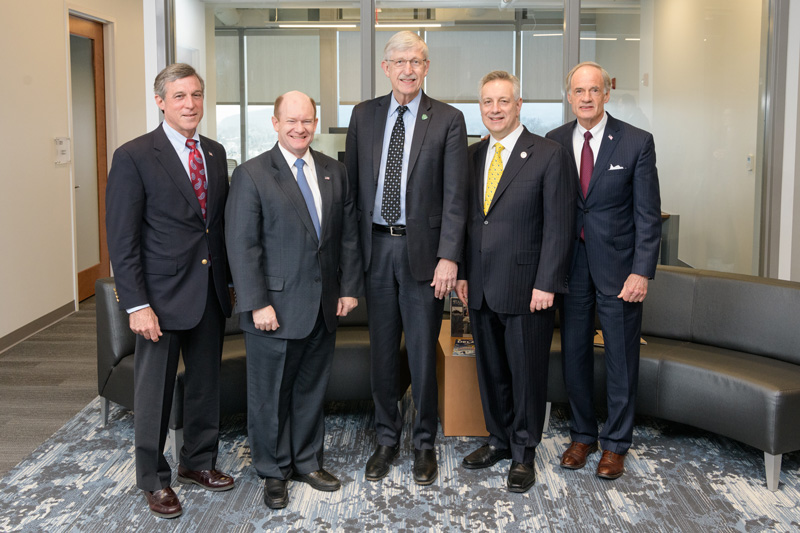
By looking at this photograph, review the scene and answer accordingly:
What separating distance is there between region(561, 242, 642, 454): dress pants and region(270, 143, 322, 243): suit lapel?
124 cm

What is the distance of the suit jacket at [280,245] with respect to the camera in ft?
10.1

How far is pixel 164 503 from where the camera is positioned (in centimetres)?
313


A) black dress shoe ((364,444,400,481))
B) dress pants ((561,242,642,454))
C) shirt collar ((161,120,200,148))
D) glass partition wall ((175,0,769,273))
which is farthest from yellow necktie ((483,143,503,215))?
glass partition wall ((175,0,769,273))

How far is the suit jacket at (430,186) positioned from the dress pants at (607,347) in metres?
0.63

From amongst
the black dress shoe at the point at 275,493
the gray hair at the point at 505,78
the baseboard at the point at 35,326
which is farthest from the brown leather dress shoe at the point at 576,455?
the baseboard at the point at 35,326

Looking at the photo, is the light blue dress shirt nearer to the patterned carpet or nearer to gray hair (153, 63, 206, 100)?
gray hair (153, 63, 206, 100)

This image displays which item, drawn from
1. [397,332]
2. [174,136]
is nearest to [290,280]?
[397,332]

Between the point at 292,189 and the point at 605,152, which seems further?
the point at 605,152

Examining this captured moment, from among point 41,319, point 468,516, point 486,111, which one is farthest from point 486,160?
point 41,319

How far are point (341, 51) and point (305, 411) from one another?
288 cm

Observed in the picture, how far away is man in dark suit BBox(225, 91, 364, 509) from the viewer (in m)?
3.10

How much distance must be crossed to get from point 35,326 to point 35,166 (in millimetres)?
1298

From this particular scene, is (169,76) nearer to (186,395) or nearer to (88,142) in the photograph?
(186,395)

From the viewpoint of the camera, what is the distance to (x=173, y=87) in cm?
303
